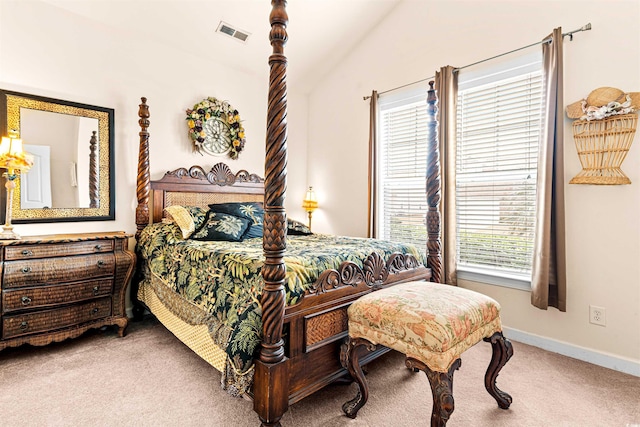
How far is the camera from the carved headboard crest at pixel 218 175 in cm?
345

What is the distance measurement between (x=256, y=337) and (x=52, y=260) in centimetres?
186

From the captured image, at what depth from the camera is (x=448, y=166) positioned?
3.03m

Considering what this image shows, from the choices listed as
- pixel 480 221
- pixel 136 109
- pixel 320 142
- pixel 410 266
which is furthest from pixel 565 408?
pixel 136 109

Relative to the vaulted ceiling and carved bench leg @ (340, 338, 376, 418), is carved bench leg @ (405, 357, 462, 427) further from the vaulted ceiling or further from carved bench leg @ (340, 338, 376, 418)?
the vaulted ceiling

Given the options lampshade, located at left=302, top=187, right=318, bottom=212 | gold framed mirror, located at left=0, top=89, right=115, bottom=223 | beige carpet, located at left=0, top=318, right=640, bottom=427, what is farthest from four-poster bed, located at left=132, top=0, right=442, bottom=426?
lampshade, located at left=302, top=187, right=318, bottom=212

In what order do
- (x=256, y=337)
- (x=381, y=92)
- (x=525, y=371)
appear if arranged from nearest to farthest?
(x=256, y=337) < (x=525, y=371) < (x=381, y=92)

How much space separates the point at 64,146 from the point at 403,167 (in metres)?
3.28

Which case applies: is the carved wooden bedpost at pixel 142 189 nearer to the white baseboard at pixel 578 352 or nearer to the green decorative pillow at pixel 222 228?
the green decorative pillow at pixel 222 228

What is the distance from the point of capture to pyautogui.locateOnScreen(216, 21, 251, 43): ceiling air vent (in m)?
3.29

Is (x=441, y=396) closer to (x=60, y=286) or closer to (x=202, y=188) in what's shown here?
(x=60, y=286)

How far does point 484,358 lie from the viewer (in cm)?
241

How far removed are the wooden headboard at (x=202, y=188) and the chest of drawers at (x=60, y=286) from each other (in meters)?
0.65

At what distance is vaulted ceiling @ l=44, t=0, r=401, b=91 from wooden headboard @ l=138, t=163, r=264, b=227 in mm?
1294

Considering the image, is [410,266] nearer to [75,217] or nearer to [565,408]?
[565,408]
